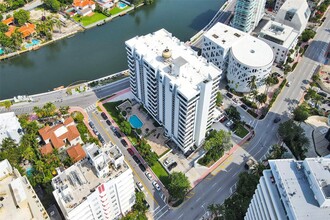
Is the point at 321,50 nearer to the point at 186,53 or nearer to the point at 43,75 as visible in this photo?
the point at 186,53

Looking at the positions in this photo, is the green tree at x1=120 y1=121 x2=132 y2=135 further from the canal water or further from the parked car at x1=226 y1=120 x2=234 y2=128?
the canal water

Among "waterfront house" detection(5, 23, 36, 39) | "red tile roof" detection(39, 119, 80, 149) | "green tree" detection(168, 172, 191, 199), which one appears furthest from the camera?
"waterfront house" detection(5, 23, 36, 39)

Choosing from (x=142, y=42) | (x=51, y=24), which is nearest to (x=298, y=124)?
(x=142, y=42)

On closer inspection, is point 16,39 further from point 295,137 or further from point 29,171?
point 295,137

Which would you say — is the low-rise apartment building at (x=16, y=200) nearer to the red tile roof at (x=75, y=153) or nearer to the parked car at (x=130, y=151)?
the red tile roof at (x=75, y=153)

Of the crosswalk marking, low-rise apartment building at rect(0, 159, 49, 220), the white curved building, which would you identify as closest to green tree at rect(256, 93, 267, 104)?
the white curved building

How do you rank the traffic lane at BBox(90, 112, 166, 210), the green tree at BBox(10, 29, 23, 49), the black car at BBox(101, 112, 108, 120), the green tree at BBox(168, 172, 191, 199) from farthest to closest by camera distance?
the green tree at BBox(10, 29, 23, 49), the black car at BBox(101, 112, 108, 120), the traffic lane at BBox(90, 112, 166, 210), the green tree at BBox(168, 172, 191, 199)
